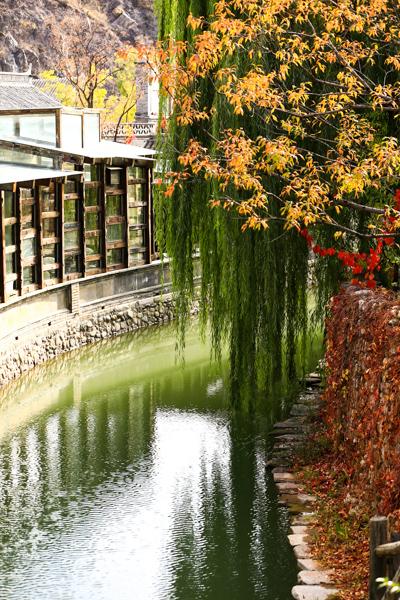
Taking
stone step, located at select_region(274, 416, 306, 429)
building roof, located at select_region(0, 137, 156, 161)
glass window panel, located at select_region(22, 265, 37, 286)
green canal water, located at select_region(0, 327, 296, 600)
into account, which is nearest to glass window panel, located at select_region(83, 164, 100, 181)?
building roof, located at select_region(0, 137, 156, 161)

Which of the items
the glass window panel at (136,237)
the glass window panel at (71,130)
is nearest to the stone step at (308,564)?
the glass window panel at (71,130)

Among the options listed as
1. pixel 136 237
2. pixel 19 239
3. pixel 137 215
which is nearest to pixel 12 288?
pixel 19 239

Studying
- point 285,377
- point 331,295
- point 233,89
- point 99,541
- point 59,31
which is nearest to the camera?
point 99,541

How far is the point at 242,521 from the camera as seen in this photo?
14297 mm

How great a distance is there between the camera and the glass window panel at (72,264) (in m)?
26.5

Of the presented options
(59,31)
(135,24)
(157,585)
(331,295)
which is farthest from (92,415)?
(135,24)

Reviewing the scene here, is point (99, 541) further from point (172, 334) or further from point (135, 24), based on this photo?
point (135, 24)

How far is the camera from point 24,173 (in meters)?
22.2

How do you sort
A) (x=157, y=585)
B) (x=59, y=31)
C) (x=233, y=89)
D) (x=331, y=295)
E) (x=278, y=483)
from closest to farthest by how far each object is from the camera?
(x=157, y=585)
(x=278, y=483)
(x=233, y=89)
(x=331, y=295)
(x=59, y=31)

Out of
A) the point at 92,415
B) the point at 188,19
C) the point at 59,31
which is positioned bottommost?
the point at 92,415

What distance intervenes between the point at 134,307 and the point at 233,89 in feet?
41.2

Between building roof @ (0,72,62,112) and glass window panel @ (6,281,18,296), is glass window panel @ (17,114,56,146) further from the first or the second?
glass window panel @ (6,281,18,296)

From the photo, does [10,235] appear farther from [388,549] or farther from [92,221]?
[388,549]

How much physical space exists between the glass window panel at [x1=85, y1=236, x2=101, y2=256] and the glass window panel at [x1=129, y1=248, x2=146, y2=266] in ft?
4.78
